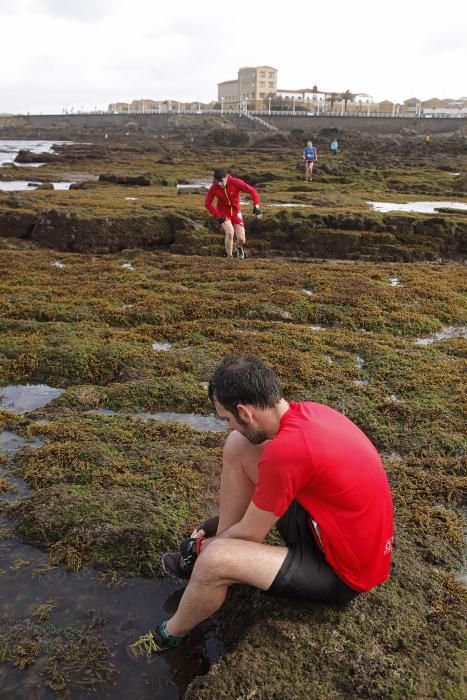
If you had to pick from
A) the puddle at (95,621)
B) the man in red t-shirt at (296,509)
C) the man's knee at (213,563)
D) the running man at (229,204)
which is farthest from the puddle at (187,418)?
the running man at (229,204)

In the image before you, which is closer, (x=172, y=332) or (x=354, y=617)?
(x=354, y=617)

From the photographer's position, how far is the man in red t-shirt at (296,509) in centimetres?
275

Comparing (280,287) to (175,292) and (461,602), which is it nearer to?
(175,292)

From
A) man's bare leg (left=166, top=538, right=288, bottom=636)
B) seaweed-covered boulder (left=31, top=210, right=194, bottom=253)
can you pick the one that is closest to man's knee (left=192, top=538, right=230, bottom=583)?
man's bare leg (left=166, top=538, right=288, bottom=636)

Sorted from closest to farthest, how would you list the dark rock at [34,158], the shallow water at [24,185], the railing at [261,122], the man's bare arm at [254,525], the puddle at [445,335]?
the man's bare arm at [254,525] < the puddle at [445,335] < the shallow water at [24,185] < the dark rock at [34,158] < the railing at [261,122]

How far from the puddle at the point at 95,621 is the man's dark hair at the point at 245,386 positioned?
1433 millimetres

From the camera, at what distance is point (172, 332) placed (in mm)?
7848

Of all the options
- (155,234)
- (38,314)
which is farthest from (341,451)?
(155,234)

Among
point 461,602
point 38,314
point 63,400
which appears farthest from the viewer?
point 38,314

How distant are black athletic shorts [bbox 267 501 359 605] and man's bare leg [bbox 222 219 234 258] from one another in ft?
32.2

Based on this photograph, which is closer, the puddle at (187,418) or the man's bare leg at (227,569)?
the man's bare leg at (227,569)

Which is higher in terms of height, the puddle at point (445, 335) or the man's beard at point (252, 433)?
the man's beard at point (252, 433)

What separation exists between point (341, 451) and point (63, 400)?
3863 mm

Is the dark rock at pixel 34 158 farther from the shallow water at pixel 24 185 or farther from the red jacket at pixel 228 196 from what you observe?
the red jacket at pixel 228 196
